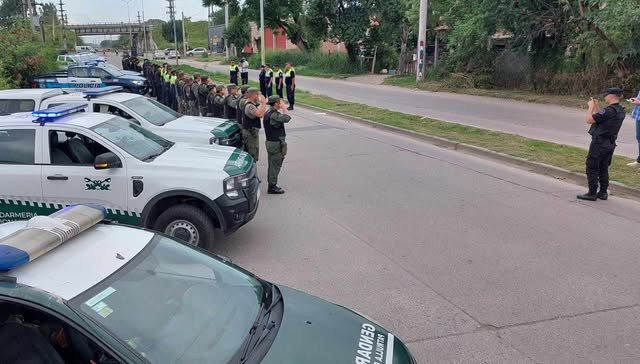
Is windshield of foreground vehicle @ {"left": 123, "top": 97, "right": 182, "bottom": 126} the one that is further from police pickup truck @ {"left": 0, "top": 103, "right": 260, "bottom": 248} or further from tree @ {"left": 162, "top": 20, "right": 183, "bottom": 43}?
tree @ {"left": 162, "top": 20, "right": 183, "bottom": 43}

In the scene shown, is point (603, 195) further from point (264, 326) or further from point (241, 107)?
point (264, 326)

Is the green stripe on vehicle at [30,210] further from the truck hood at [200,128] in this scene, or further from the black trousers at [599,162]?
the black trousers at [599,162]

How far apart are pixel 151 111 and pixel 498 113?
41.2 ft

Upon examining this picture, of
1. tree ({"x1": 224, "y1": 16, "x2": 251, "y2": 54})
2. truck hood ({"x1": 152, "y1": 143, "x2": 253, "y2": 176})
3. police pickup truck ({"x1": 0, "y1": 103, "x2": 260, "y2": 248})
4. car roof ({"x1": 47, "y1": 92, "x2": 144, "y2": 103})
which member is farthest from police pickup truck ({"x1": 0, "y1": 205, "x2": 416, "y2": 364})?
tree ({"x1": 224, "y1": 16, "x2": 251, "y2": 54})

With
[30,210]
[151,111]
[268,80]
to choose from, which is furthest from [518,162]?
[268,80]

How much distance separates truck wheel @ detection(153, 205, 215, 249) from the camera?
5988mm

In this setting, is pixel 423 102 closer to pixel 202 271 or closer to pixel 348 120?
pixel 348 120

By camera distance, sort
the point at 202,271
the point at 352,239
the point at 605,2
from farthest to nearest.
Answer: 1. the point at 605,2
2. the point at 352,239
3. the point at 202,271

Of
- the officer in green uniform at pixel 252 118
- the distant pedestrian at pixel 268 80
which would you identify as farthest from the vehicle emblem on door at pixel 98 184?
the distant pedestrian at pixel 268 80

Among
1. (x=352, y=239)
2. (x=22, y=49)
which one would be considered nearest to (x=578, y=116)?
(x=352, y=239)

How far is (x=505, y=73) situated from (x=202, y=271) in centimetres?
2560

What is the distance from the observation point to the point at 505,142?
40.3 feet

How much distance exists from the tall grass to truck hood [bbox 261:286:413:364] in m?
38.2

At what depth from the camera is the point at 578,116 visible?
17.2 metres
